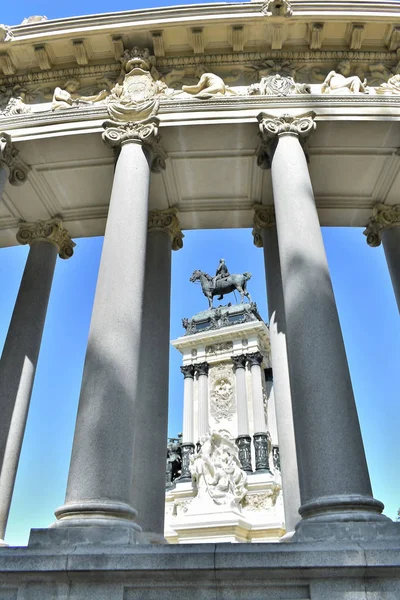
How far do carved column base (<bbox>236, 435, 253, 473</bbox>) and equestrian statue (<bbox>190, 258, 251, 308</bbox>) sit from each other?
2720 centimetres

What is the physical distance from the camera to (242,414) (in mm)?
64125

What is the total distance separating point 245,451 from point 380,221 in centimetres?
3915

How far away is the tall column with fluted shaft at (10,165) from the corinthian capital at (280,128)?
12.4 m

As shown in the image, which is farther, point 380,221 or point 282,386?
point 380,221

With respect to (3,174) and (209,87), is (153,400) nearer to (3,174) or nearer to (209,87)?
(3,174)

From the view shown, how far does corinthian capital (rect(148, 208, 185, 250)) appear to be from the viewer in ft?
92.8

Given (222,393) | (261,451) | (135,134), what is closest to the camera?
(135,134)

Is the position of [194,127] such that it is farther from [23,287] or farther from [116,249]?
[23,287]

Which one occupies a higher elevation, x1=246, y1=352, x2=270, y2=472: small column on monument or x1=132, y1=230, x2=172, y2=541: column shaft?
x1=246, y1=352, x2=270, y2=472: small column on monument

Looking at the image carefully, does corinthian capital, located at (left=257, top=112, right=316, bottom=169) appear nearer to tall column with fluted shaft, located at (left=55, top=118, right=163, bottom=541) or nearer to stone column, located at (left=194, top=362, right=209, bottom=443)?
tall column with fluted shaft, located at (left=55, top=118, right=163, bottom=541)

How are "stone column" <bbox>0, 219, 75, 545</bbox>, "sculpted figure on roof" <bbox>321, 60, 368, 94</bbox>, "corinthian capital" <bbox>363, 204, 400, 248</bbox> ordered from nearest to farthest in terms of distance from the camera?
"stone column" <bbox>0, 219, 75, 545</bbox>
"sculpted figure on roof" <bbox>321, 60, 368, 94</bbox>
"corinthian capital" <bbox>363, 204, 400, 248</bbox>

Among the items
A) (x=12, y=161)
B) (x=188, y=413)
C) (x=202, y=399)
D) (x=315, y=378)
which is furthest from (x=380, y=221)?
(x=188, y=413)

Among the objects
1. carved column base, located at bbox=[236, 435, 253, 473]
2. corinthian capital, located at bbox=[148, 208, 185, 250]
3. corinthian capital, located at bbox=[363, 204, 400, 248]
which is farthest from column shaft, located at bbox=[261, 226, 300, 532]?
carved column base, located at bbox=[236, 435, 253, 473]

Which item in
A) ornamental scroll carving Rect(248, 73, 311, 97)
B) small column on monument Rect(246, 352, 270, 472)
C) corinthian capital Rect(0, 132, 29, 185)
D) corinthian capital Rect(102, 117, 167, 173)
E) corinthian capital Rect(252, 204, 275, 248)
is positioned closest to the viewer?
corinthian capital Rect(102, 117, 167, 173)
